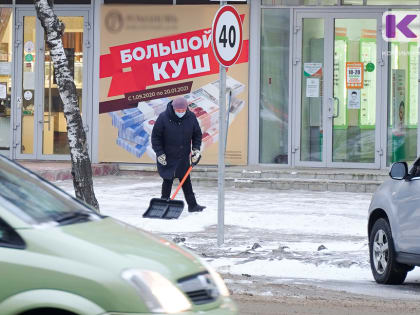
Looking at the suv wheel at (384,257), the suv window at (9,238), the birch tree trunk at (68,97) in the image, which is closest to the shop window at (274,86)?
the birch tree trunk at (68,97)

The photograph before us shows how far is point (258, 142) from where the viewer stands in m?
21.7

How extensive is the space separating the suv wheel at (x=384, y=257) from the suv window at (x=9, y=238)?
17.0 feet

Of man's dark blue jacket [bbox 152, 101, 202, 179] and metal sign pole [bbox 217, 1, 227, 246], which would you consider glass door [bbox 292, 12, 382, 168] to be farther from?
metal sign pole [bbox 217, 1, 227, 246]

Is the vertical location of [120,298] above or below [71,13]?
below

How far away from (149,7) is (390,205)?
13.4m

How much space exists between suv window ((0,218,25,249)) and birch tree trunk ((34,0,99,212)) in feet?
28.9

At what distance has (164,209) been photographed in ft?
49.3

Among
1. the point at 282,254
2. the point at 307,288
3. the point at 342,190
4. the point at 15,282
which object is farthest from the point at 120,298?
the point at 342,190

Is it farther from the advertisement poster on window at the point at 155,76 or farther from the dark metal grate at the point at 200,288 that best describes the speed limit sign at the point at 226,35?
the advertisement poster on window at the point at 155,76

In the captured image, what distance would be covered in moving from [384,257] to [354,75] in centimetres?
1205

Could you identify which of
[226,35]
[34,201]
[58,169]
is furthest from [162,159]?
[34,201]

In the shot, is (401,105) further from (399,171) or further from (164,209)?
(399,171)

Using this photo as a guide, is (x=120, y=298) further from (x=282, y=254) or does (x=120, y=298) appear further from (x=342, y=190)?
(x=342, y=190)

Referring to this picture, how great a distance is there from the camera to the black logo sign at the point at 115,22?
2228 cm
